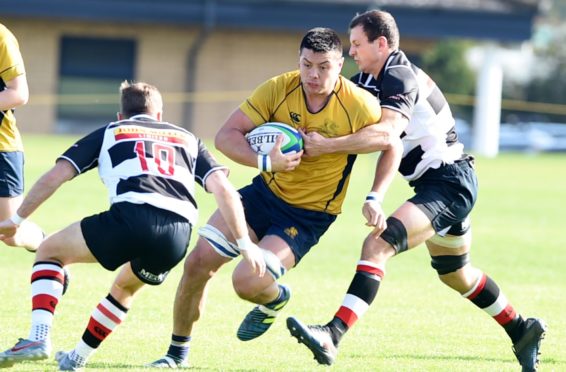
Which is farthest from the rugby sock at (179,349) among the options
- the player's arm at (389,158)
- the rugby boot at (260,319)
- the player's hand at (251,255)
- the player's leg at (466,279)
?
the player's leg at (466,279)

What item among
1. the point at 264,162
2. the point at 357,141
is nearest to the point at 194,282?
the point at 264,162

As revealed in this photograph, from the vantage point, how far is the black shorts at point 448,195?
7.07 metres

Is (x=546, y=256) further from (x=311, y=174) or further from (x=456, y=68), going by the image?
(x=456, y=68)

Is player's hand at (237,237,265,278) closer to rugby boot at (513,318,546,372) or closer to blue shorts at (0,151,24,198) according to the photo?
rugby boot at (513,318,546,372)

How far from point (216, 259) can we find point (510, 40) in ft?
106

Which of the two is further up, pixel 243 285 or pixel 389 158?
pixel 389 158

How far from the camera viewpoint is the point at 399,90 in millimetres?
6910

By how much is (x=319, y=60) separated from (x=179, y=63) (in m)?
31.1

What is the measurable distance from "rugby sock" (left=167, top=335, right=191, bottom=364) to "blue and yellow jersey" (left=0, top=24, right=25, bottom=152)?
244 centimetres

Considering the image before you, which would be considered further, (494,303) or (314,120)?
(494,303)

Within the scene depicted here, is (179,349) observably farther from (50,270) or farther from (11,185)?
A: (11,185)

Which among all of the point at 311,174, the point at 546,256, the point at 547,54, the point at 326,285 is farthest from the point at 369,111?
the point at 547,54

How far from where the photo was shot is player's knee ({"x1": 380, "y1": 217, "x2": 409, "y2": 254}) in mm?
6754

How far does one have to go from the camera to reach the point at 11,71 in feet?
27.0
